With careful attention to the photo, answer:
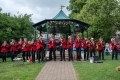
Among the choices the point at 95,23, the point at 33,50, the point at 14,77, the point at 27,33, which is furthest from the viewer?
the point at 27,33

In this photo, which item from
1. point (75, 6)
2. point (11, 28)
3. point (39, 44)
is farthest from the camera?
point (75, 6)

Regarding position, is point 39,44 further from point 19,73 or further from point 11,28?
point 11,28

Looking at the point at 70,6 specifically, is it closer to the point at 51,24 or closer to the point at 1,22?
the point at 1,22

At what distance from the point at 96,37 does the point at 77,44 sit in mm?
17809

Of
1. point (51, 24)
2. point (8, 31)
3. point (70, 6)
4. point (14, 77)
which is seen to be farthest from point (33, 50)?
point (70, 6)

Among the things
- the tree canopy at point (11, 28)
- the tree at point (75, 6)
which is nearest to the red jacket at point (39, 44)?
the tree canopy at point (11, 28)

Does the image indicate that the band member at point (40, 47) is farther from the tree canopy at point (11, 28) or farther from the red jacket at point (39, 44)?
the tree canopy at point (11, 28)

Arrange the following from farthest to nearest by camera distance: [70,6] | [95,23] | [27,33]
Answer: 1. [70,6]
2. [27,33]
3. [95,23]

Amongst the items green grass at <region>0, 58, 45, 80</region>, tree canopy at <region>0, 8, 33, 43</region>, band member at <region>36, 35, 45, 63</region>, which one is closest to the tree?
tree canopy at <region>0, 8, 33, 43</region>

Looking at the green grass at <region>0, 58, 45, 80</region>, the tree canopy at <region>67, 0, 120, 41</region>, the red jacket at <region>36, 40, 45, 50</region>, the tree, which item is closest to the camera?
the green grass at <region>0, 58, 45, 80</region>

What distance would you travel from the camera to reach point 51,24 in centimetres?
2094

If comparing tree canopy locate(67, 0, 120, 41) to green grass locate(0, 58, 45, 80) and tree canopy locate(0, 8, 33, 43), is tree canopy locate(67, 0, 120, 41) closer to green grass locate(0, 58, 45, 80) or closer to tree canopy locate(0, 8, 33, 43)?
tree canopy locate(0, 8, 33, 43)

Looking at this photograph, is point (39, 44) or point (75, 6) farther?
point (75, 6)

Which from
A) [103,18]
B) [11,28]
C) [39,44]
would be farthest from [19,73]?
[103,18]
